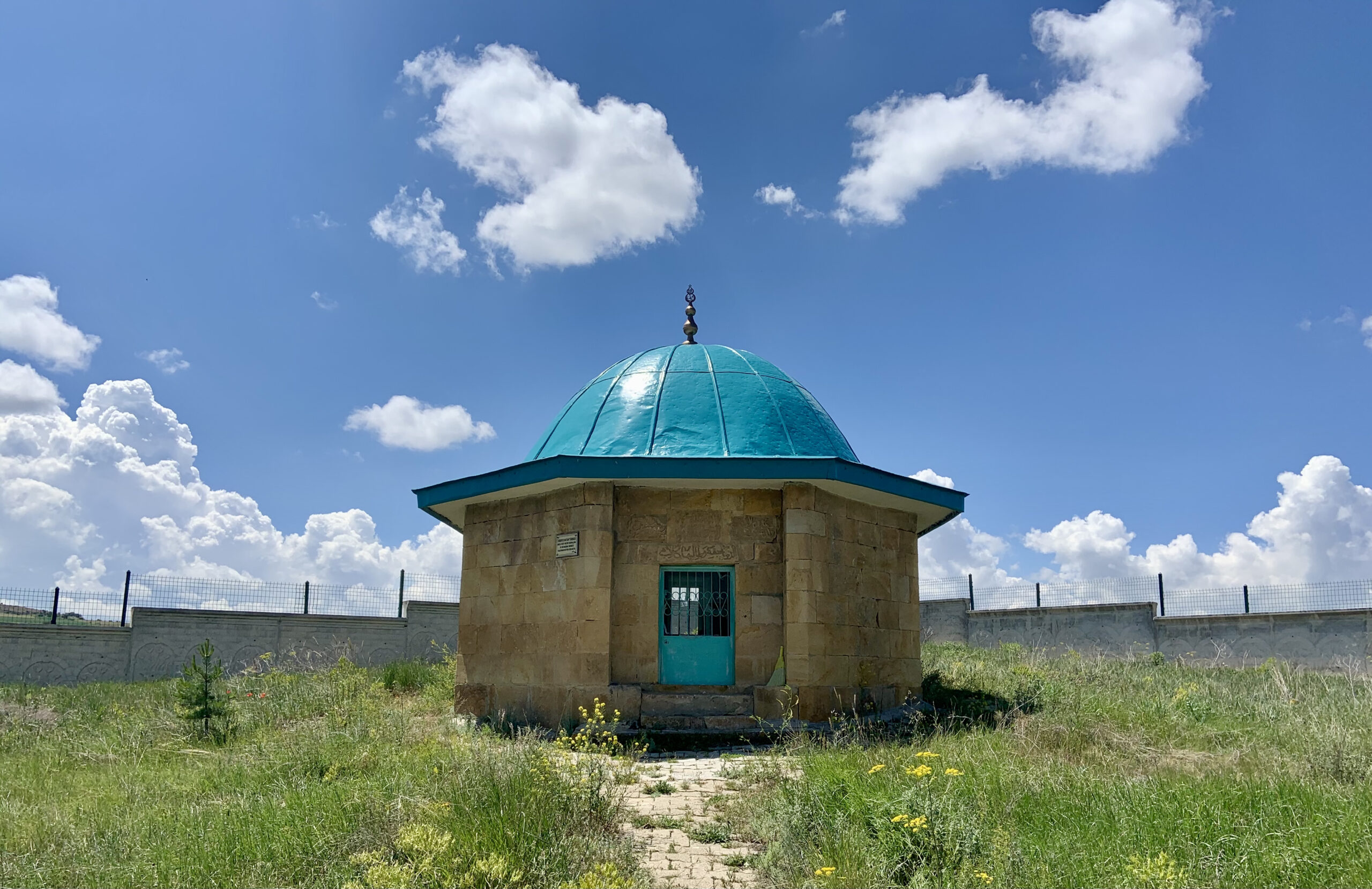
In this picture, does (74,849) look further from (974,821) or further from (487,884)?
(974,821)

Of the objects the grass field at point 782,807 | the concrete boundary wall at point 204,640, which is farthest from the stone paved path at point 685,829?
the concrete boundary wall at point 204,640

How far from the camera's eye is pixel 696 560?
10.2 meters

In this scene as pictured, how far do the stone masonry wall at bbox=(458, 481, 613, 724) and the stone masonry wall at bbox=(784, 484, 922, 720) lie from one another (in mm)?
2077

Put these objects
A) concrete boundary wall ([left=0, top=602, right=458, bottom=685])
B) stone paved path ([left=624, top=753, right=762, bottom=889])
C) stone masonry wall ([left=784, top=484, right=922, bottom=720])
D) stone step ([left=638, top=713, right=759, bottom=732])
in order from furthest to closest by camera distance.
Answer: concrete boundary wall ([left=0, top=602, right=458, bottom=685]), stone masonry wall ([left=784, top=484, right=922, bottom=720]), stone step ([left=638, top=713, right=759, bottom=732]), stone paved path ([left=624, top=753, right=762, bottom=889])

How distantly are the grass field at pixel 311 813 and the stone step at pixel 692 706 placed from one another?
2226mm

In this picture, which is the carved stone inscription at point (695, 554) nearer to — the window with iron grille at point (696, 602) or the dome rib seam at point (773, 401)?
the window with iron grille at point (696, 602)

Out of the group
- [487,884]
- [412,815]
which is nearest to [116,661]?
[412,815]

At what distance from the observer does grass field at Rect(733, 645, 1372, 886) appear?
4.44m

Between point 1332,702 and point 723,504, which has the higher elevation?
point 723,504

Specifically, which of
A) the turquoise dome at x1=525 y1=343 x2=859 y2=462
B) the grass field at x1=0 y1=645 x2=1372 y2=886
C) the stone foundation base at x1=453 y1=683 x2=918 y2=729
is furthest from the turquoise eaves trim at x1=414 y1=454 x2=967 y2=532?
the grass field at x1=0 y1=645 x2=1372 y2=886

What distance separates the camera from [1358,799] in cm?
532

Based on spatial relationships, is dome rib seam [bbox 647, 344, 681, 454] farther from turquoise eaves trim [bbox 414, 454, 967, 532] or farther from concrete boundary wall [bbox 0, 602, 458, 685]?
concrete boundary wall [bbox 0, 602, 458, 685]

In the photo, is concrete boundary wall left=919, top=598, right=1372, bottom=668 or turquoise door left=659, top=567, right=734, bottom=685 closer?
turquoise door left=659, top=567, right=734, bottom=685

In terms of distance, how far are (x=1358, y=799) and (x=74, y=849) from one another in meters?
7.61
